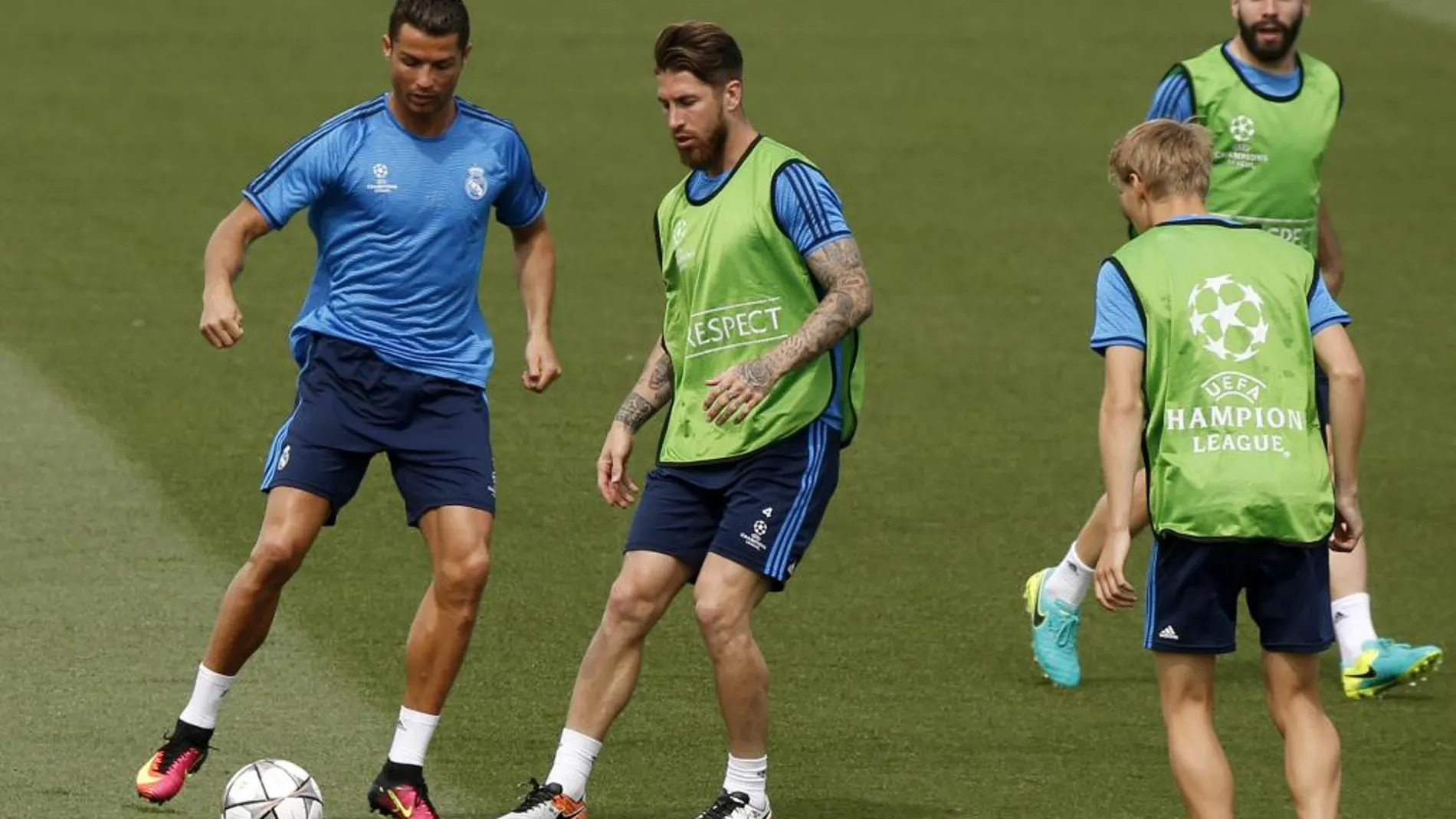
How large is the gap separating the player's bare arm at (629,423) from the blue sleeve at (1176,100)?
2259 mm

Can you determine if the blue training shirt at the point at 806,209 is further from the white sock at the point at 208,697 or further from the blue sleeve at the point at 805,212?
the white sock at the point at 208,697

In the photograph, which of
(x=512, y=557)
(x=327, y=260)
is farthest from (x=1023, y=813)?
(x=512, y=557)

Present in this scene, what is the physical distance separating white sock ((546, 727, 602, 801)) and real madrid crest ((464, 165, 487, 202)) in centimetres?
153

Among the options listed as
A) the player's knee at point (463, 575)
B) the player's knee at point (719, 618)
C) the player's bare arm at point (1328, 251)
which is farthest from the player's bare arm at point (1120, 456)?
the player's bare arm at point (1328, 251)

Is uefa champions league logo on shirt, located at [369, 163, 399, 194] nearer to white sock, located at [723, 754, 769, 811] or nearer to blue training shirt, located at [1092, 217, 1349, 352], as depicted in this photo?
white sock, located at [723, 754, 769, 811]

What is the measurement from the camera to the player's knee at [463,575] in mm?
7148

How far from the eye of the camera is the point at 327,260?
24.3ft

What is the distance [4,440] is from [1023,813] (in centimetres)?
586

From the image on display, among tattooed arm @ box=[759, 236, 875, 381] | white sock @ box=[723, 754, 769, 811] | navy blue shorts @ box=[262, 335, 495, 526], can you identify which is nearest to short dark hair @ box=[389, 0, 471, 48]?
navy blue shorts @ box=[262, 335, 495, 526]

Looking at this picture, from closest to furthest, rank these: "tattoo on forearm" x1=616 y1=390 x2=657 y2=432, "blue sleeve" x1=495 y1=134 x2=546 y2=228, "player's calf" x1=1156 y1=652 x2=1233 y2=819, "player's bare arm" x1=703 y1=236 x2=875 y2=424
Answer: "player's calf" x1=1156 y1=652 x2=1233 y2=819
"player's bare arm" x1=703 y1=236 x2=875 y2=424
"tattoo on forearm" x1=616 y1=390 x2=657 y2=432
"blue sleeve" x1=495 y1=134 x2=546 y2=228

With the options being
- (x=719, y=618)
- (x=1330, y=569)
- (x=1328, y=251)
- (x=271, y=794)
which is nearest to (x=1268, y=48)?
(x=1328, y=251)

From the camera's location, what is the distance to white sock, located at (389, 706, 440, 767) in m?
7.09

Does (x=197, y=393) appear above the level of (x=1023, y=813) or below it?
above

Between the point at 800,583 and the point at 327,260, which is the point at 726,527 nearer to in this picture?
Answer: the point at 327,260
